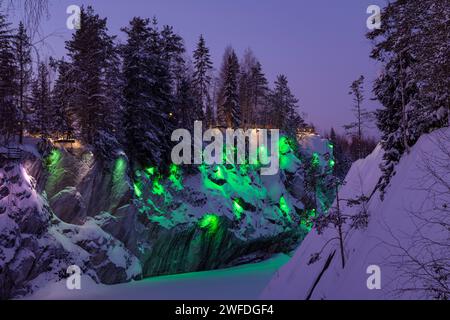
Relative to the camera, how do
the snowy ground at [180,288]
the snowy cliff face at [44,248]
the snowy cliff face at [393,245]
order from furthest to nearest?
the snowy ground at [180,288]
the snowy cliff face at [44,248]
the snowy cliff face at [393,245]

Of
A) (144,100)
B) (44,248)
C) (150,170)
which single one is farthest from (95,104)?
(44,248)

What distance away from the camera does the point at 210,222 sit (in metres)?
33.6

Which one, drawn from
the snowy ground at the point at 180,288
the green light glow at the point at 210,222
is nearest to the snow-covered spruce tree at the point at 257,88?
the green light glow at the point at 210,222

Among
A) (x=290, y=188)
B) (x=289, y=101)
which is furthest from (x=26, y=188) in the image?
(x=289, y=101)

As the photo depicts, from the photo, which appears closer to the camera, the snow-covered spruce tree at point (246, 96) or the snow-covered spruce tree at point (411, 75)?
the snow-covered spruce tree at point (411, 75)

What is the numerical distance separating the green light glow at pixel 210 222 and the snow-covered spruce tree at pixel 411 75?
68.6ft

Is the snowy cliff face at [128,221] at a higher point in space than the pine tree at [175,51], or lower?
lower

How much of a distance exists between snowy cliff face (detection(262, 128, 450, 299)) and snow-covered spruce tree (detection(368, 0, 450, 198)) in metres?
0.55

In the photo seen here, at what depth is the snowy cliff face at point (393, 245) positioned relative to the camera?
5625 mm

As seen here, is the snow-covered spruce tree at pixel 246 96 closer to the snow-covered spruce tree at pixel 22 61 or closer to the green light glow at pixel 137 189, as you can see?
the green light glow at pixel 137 189

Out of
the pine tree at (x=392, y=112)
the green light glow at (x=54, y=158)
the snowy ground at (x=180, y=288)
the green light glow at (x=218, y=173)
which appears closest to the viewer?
the pine tree at (x=392, y=112)

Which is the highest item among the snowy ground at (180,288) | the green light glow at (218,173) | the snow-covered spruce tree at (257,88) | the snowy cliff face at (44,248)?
the snow-covered spruce tree at (257,88)

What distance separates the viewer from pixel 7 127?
9.75 ft

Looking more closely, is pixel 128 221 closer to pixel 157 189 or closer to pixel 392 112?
pixel 157 189
